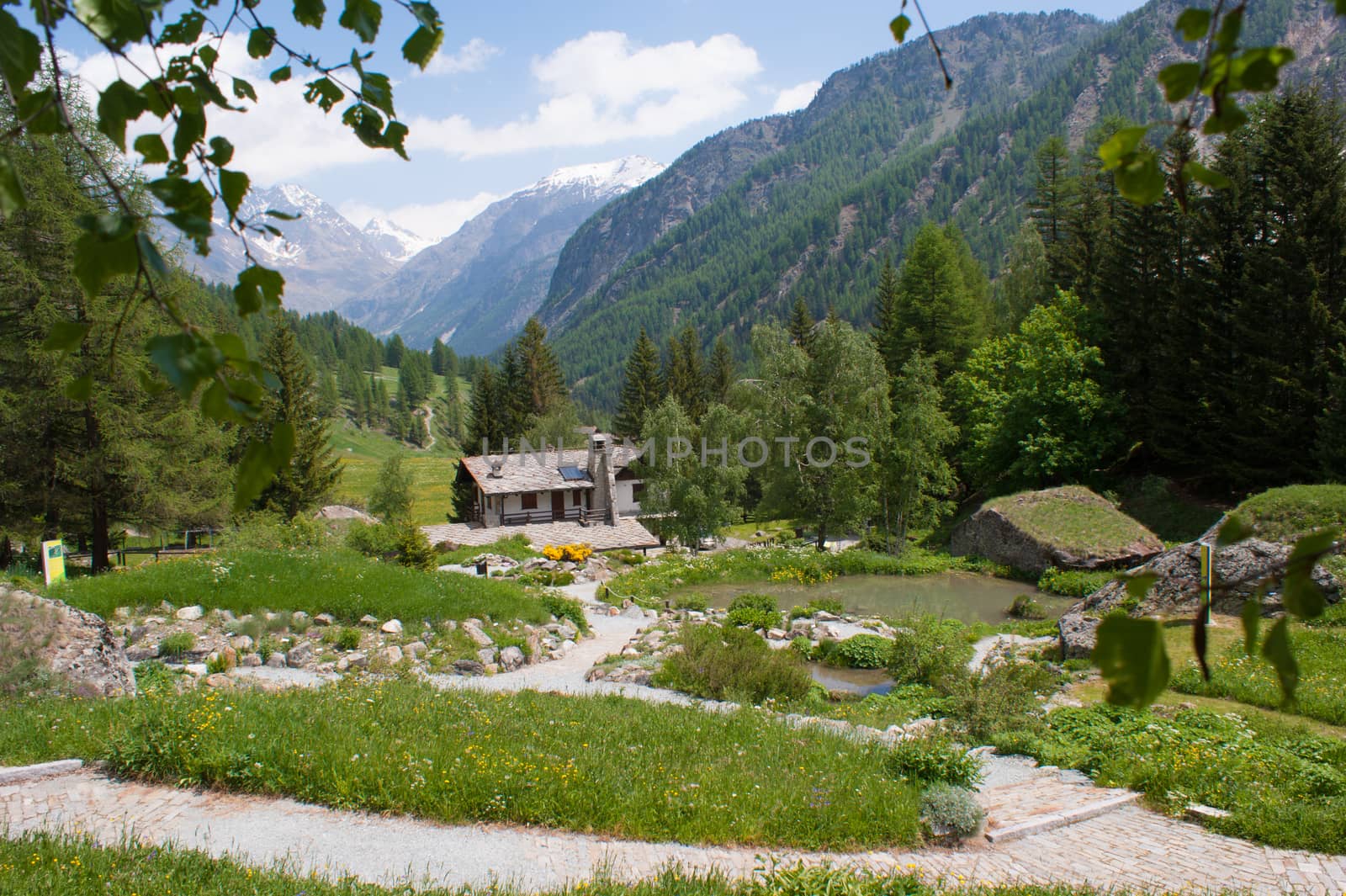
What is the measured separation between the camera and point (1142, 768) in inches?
302

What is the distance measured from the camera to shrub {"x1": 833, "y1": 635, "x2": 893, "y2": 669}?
14887 millimetres

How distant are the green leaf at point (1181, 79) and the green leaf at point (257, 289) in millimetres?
1495

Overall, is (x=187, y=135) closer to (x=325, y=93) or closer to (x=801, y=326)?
(x=325, y=93)

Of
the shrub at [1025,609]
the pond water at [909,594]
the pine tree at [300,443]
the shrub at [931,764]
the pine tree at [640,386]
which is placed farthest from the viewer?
the pine tree at [640,386]

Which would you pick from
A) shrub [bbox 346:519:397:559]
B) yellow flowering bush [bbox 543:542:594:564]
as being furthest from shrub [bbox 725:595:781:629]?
shrub [bbox 346:519:397:559]

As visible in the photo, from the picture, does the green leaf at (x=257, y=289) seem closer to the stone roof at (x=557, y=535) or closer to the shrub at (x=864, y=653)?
the shrub at (x=864, y=653)

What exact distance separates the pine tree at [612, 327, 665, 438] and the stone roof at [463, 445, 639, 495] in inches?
358

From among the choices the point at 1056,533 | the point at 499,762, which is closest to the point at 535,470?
the point at 1056,533

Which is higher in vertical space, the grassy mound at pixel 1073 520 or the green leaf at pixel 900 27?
the green leaf at pixel 900 27

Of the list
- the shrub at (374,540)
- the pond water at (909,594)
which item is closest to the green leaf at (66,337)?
the pond water at (909,594)

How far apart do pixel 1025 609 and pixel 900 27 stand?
67.3 feet

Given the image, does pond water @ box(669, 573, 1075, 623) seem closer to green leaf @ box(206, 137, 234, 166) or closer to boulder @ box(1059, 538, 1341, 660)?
boulder @ box(1059, 538, 1341, 660)

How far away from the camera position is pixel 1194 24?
1331 mm

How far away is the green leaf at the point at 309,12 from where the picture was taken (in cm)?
189
